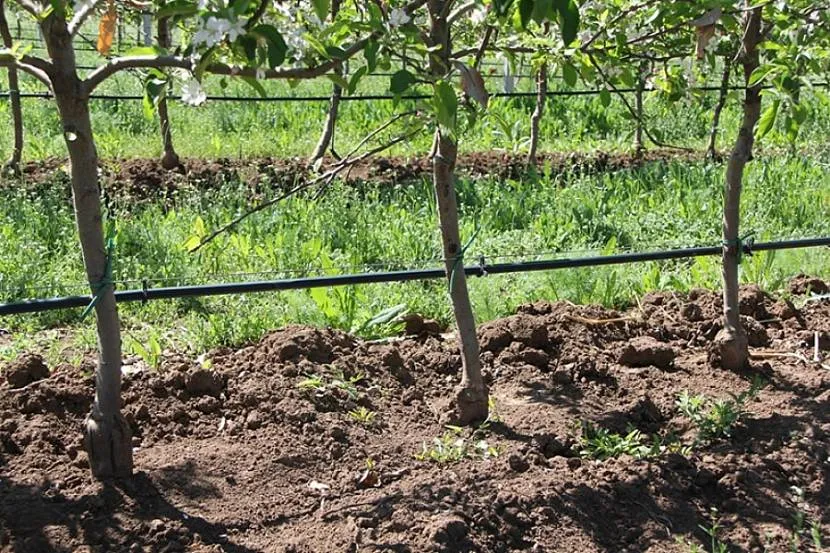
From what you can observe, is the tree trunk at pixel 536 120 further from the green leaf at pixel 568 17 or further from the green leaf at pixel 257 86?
the green leaf at pixel 568 17

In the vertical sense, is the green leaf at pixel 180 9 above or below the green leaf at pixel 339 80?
above

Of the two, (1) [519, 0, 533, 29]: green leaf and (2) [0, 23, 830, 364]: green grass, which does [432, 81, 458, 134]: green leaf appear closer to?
(1) [519, 0, 533, 29]: green leaf

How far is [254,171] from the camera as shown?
8414 mm

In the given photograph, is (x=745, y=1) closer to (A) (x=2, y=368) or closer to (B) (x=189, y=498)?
(B) (x=189, y=498)

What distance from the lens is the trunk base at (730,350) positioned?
14.5 ft

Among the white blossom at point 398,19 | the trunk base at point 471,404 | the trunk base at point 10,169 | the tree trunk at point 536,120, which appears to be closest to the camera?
the white blossom at point 398,19

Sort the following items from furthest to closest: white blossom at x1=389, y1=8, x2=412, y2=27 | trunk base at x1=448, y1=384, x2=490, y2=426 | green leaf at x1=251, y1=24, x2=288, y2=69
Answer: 1. trunk base at x1=448, y1=384, x2=490, y2=426
2. white blossom at x1=389, y1=8, x2=412, y2=27
3. green leaf at x1=251, y1=24, x2=288, y2=69

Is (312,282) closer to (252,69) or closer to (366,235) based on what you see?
(252,69)

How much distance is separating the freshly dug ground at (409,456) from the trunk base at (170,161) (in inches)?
167

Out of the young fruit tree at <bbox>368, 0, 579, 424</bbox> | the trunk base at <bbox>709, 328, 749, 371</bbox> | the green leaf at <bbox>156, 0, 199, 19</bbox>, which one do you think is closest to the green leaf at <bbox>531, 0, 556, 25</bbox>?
the young fruit tree at <bbox>368, 0, 579, 424</bbox>

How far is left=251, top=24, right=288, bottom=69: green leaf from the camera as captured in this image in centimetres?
232

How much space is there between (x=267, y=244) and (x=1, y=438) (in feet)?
8.58

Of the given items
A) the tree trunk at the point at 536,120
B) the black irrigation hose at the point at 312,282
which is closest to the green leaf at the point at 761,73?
the black irrigation hose at the point at 312,282

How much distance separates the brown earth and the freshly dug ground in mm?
3567
